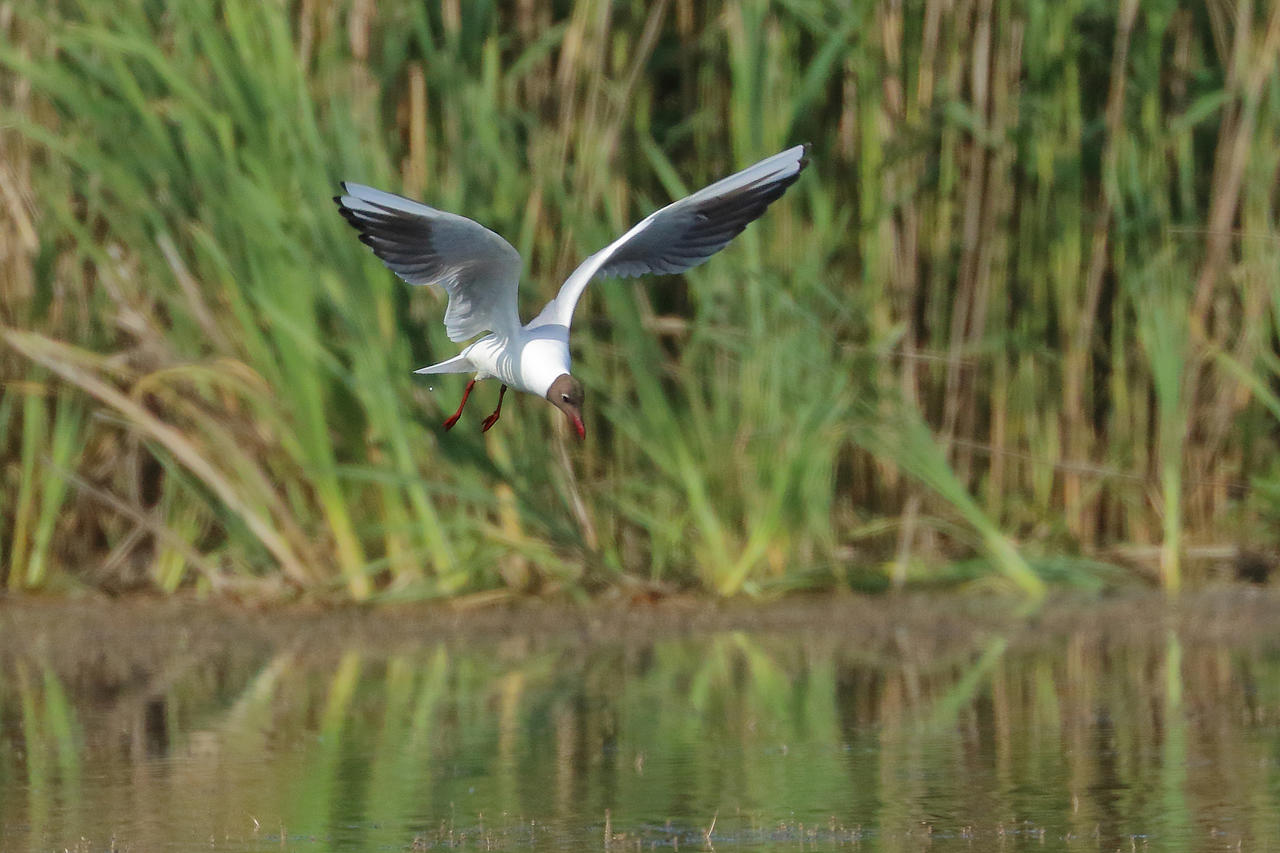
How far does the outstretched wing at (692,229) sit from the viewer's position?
5.12 metres

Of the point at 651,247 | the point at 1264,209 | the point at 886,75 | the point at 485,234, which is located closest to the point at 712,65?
the point at 886,75

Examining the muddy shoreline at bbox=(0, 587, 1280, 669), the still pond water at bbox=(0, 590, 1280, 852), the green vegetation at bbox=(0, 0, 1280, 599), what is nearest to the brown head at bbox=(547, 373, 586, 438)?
the still pond water at bbox=(0, 590, 1280, 852)

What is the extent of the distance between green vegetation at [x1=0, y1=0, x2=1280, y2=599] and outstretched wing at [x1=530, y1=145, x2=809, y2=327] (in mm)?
1733

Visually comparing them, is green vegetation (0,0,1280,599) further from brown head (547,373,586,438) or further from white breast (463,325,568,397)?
brown head (547,373,586,438)

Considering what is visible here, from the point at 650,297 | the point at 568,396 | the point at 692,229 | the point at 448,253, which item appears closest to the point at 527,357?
the point at 568,396

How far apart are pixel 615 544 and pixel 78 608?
1.97 metres

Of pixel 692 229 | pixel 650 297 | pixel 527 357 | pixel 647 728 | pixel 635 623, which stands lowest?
pixel 647 728

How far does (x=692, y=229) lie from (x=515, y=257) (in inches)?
24.3

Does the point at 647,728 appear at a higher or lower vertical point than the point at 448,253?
lower

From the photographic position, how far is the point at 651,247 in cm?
555

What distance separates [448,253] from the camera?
16.7ft

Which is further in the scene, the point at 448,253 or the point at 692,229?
the point at 692,229

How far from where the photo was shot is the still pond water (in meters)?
4.73

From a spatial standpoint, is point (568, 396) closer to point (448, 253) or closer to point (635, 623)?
point (448, 253)
